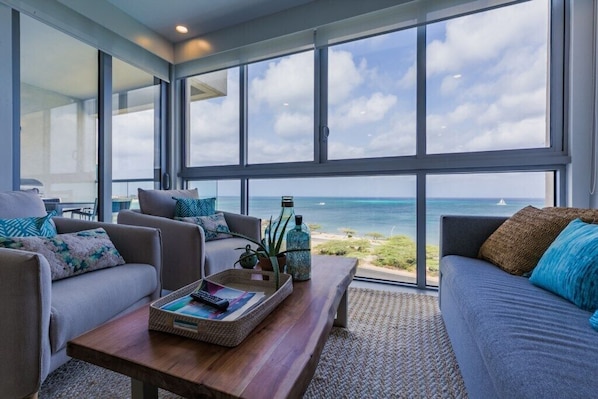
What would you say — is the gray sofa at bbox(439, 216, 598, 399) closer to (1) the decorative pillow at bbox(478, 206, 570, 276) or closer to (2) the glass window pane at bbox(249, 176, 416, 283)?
(1) the decorative pillow at bbox(478, 206, 570, 276)

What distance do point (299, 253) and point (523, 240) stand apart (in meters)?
1.21

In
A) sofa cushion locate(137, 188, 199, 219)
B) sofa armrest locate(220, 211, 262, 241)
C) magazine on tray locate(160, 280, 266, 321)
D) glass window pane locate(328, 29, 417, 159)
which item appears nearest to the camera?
magazine on tray locate(160, 280, 266, 321)

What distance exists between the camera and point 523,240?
4.80 ft

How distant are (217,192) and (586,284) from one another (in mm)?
3362

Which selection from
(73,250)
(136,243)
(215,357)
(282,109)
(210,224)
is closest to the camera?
(215,357)

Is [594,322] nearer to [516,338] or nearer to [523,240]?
[516,338]

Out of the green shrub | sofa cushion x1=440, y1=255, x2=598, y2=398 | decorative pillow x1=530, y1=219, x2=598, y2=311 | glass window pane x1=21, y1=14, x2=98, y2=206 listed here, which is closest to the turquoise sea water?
the green shrub

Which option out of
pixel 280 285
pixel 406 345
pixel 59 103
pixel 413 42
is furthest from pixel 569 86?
pixel 59 103

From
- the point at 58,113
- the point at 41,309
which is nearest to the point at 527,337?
the point at 41,309

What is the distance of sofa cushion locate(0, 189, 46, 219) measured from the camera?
1.50m

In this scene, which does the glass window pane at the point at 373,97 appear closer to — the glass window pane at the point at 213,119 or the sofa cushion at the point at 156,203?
the glass window pane at the point at 213,119

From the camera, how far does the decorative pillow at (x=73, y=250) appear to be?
1.28 m

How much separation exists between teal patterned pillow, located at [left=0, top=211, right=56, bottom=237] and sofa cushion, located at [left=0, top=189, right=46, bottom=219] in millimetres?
90

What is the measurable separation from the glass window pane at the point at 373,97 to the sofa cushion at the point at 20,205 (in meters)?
2.30
